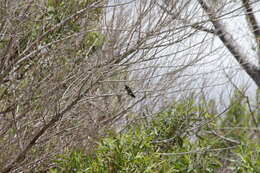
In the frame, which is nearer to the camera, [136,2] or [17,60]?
[136,2]

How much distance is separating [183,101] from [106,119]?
1.19 meters

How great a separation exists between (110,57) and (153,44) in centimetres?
50

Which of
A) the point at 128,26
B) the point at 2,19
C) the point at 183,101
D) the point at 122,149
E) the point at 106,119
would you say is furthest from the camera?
the point at 183,101

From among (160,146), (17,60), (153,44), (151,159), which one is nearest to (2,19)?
(17,60)

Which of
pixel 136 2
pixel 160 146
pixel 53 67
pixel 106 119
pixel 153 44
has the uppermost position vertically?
pixel 136 2

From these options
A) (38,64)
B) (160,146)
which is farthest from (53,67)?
(160,146)

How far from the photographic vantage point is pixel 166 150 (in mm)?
5156

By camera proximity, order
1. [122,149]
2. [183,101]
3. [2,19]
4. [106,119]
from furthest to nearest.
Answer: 1. [183,101]
2. [106,119]
3. [2,19]
4. [122,149]

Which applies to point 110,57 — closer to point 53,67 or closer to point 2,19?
point 53,67

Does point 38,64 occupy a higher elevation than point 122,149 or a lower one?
higher

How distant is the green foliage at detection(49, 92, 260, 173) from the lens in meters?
3.78

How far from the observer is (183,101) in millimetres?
5531

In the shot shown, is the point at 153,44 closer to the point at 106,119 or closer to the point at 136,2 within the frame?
the point at 136,2

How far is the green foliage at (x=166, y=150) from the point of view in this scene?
378 cm
